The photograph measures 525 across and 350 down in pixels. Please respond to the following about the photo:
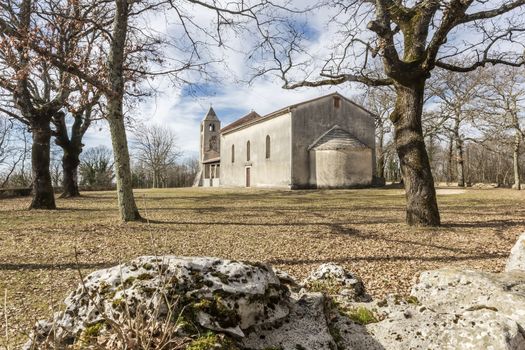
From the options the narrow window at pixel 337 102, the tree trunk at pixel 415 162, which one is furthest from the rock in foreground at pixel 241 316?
the narrow window at pixel 337 102

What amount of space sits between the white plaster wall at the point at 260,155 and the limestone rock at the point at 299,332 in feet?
90.4

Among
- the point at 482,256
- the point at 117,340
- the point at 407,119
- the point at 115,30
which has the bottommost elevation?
the point at 482,256

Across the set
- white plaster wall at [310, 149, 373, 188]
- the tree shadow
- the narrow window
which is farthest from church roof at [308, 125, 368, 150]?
the tree shadow

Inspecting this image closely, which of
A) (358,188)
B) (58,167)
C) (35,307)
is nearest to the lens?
(35,307)

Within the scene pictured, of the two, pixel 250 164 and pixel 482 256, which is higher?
pixel 250 164

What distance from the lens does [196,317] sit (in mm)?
2139

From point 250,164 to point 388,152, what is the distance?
17.0 metres

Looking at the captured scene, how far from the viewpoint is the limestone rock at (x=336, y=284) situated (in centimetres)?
382

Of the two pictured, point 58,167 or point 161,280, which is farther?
point 58,167

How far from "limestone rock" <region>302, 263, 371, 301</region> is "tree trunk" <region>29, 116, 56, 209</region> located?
1406cm

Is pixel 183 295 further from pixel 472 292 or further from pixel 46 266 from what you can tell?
pixel 46 266

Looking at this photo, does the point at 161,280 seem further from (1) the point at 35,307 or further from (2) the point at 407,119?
(2) the point at 407,119

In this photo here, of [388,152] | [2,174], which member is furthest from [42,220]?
[2,174]

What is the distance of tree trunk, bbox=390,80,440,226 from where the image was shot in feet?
31.4
